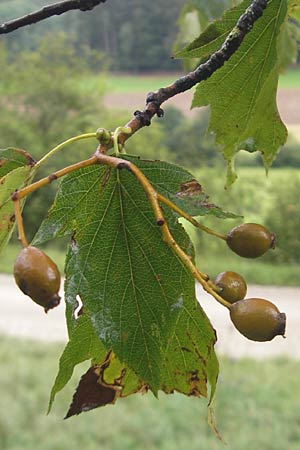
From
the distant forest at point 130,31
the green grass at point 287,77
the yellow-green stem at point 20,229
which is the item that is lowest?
the yellow-green stem at point 20,229

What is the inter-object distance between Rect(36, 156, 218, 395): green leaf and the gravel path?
503cm

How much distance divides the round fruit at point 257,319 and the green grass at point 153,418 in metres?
3.35

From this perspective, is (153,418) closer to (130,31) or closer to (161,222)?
(161,222)

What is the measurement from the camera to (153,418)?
13.8 ft

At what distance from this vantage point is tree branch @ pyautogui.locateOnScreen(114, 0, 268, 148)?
646 millimetres

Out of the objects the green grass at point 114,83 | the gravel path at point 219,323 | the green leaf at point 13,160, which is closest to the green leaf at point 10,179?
the green leaf at point 13,160

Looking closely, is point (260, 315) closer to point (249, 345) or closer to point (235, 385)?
point (235, 385)

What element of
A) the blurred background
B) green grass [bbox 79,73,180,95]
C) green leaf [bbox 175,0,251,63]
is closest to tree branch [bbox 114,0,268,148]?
green leaf [bbox 175,0,251,63]

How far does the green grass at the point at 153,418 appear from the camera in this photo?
3852mm

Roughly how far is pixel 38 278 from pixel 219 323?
6551 millimetres

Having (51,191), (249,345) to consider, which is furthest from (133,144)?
(249,345)

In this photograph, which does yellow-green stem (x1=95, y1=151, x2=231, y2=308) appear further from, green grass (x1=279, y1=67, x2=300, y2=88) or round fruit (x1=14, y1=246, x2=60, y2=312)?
green grass (x1=279, y1=67, x2=300, y2=88)

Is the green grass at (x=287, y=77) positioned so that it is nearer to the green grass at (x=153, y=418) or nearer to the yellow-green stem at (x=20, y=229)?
the yellow-green stem at (x=20, y=229)

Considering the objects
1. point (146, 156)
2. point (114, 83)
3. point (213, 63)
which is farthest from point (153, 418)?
point (114, 83)
